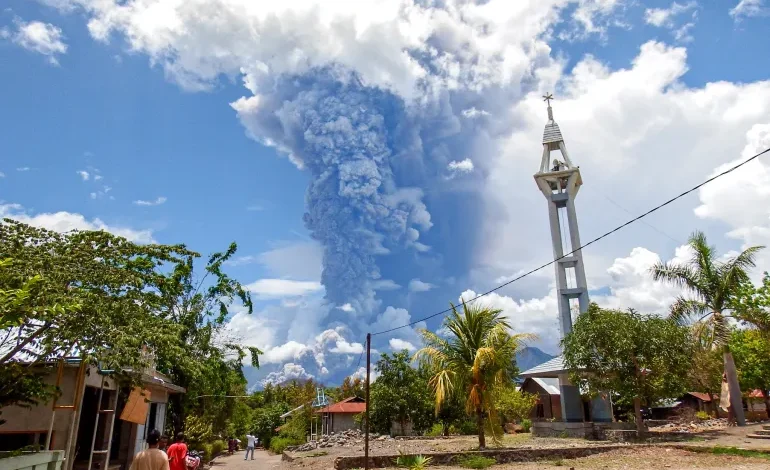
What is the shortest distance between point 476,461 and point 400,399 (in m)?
19.9

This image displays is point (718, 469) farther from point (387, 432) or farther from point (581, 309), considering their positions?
point (387, 432)

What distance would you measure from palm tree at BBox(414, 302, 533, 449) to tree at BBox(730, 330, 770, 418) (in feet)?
71.5

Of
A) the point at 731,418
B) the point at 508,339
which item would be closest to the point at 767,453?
the point at 508,339

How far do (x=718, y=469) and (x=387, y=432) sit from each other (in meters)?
→ 25.8

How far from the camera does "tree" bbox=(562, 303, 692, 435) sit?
23.8 metres

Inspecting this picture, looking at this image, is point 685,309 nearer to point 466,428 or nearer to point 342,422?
point 466,428

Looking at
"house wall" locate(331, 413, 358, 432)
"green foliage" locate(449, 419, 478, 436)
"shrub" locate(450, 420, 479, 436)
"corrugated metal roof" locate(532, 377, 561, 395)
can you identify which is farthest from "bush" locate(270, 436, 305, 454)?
"corrugated metal roof" locate(532, 377, 561, 395)

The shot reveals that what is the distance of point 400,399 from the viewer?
36156 mm

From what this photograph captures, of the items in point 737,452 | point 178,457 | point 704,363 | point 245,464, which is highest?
point 704,363

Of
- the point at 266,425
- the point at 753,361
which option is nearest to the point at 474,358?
the point at 753,361

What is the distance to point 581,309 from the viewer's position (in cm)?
3394

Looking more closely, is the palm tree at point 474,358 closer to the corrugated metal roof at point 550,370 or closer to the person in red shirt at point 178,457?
the person in red shirt at point 178,457

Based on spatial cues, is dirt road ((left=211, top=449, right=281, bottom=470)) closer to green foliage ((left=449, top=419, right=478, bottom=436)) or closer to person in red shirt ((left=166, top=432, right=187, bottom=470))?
green foliage ((left=449, top=419, right=478, bottom=436))

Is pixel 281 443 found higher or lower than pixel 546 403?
lower
